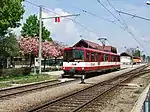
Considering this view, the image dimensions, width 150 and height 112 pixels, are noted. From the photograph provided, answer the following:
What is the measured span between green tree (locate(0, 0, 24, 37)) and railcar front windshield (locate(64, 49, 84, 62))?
21.9ft

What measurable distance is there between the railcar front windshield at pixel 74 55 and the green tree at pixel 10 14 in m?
6.66

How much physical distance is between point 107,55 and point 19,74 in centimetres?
1406

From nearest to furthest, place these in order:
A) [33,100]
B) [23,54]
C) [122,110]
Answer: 1. [122,110]
2. [33,100]
3. [23,54]

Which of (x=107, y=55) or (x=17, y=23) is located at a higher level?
(x=17, y=23)

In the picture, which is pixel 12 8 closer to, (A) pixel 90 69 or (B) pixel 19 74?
(B) pixel 19 74

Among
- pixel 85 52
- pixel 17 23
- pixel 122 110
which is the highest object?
pixel 17 23

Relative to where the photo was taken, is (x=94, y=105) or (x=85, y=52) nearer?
(x=94, y=105)

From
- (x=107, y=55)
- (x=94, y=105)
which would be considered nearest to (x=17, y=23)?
(x=107, y=55)

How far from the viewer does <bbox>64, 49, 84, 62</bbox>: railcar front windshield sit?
3512 cm

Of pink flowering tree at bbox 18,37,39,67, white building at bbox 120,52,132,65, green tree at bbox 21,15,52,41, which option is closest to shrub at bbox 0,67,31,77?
pink flowering tree at bbox 18,37,39,67

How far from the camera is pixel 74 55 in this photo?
117 feet

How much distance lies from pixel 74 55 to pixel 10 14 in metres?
7.75

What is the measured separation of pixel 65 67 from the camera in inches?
1406

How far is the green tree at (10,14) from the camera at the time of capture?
3381 centimetres
